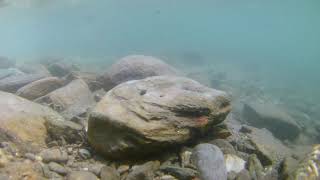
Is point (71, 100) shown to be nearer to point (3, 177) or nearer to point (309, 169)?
point (3, 177)

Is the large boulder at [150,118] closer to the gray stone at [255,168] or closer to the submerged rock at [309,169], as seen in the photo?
the gray stone at [255,168]

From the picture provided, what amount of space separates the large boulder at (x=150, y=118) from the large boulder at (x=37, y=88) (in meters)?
2.84

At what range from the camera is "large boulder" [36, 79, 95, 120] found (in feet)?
19.8

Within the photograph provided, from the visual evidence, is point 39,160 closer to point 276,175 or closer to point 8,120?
point 8,120

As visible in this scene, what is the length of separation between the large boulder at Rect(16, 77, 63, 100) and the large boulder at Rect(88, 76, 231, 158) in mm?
2842

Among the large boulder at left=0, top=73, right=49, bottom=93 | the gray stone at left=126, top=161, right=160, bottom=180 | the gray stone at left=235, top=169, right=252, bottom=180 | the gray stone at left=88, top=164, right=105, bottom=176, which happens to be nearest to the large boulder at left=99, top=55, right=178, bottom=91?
the large boulder at left=0, top=73, right=49, bottom=93

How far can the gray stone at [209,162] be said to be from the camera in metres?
3.96

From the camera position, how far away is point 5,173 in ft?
11.8

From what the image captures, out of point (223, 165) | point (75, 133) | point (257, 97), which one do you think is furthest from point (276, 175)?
point (257, 97)

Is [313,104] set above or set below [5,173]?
below

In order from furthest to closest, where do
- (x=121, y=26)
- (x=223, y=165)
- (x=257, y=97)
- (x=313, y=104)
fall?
(x=121, y=26), (x=313, y=104), (x=257, y=97), (x=223, y=165)

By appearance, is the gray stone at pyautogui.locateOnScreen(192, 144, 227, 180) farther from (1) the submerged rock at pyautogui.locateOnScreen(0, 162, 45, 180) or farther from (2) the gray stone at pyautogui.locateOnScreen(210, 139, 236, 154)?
(1) the submerged rock at pyautogui.locateOnScreen(0, 162, 45, 180)

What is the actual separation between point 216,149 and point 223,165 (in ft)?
0.95

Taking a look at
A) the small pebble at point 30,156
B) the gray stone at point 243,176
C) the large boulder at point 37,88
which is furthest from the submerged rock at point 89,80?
the gray stone at point 243,176
